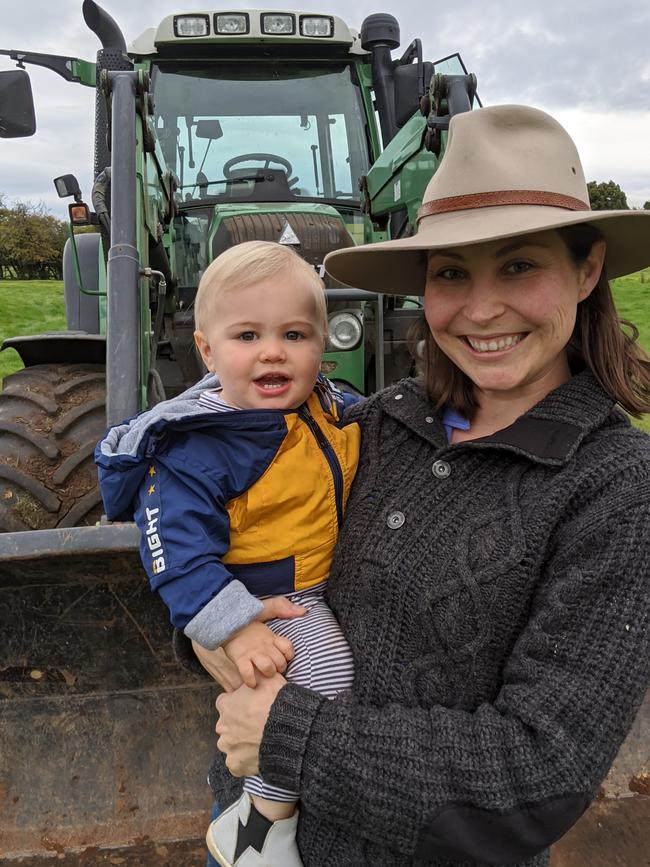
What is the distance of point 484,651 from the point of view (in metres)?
1.18

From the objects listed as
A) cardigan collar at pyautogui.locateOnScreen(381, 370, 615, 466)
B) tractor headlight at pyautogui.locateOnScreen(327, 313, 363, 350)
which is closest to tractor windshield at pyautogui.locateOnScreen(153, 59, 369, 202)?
tractor headlight at pyautogui.locateOnScreen(327, 313, 363, 350)

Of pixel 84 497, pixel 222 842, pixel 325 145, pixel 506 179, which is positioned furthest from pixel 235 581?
pixel 325 145

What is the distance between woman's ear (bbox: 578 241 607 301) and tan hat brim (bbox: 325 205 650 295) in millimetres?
32

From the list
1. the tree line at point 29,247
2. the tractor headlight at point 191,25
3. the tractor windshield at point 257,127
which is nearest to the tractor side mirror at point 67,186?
the tractor windshield at point 257,127

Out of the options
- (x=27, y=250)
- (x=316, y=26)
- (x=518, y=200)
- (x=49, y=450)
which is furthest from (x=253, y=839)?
(x=27, y=250)

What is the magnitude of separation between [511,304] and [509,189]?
194 millimetres

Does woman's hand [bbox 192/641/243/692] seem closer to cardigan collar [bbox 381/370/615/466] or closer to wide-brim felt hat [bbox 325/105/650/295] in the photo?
cardigan collar [bbox 381/370/615/466]

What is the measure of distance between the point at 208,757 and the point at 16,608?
696 millimetres

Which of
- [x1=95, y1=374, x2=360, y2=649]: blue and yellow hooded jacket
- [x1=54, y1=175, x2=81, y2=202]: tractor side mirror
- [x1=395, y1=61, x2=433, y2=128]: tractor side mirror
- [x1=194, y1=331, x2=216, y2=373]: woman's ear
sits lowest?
[x1=95, y1=374, x2=360, y2=649]: blue and yellow hooded jacket

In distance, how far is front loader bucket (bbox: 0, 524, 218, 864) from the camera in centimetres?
202

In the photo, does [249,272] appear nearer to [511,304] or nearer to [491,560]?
[511,304]

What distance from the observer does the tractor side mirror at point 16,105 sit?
2.75 meters

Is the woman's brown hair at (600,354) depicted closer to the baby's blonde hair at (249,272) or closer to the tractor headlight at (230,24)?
the baby's blonde hair at (249,272)

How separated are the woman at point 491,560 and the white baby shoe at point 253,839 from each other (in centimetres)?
4
